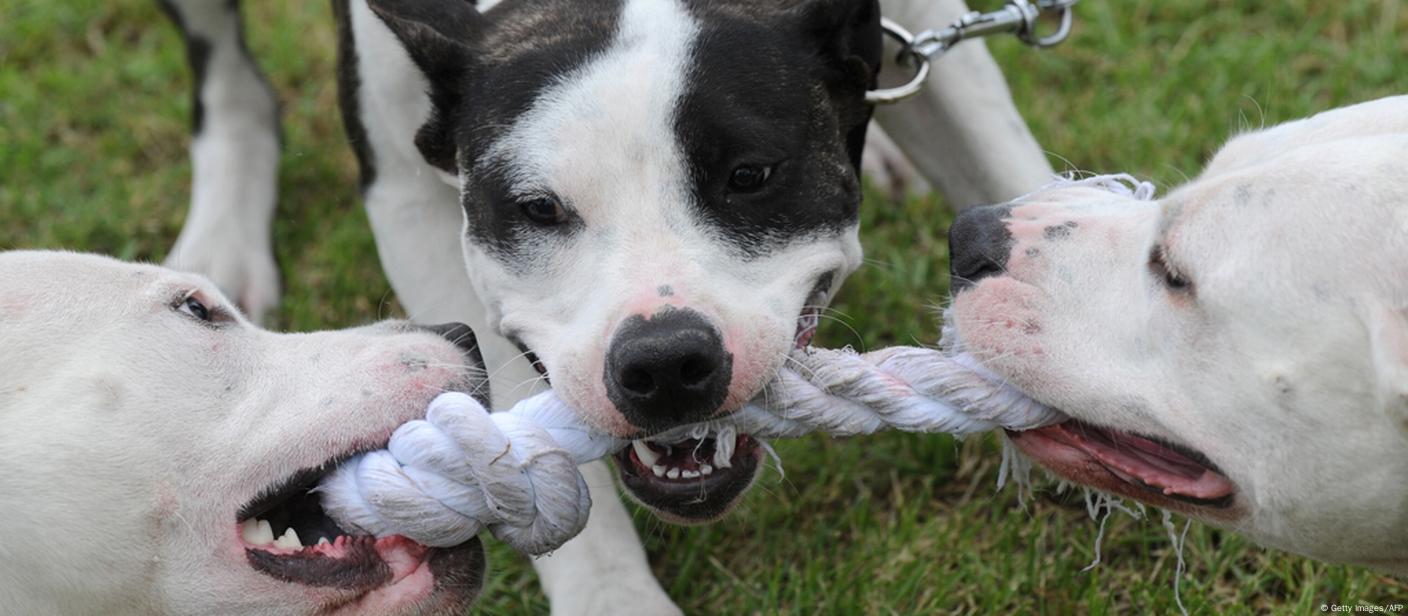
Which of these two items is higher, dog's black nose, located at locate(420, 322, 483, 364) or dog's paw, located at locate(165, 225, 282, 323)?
dog's black nose, located at locate(420, 322, 483, 364)

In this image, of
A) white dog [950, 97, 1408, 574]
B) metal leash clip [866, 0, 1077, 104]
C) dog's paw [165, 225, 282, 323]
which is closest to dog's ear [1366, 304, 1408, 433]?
white dog [950, 97, 1408, 574]

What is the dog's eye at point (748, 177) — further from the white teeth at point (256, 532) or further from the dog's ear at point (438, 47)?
the white teeth at point (256, 532)

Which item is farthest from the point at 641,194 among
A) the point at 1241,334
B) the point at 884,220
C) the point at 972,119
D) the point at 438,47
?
the point at 884,220

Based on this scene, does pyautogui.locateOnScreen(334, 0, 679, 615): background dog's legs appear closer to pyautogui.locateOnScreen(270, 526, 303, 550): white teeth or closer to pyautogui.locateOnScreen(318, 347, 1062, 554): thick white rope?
pyautogui.locateOnScreen(318, 347, 1062, 554): thick white rope

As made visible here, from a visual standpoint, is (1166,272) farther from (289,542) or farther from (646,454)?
(289,542)

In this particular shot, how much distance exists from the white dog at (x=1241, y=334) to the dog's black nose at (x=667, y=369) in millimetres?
513

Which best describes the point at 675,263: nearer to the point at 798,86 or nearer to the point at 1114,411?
the point at 798,86

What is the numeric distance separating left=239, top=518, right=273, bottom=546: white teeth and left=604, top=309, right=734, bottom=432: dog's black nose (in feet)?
2.20

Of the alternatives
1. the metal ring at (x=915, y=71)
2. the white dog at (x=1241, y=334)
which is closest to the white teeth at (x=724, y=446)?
the white dog at (x=1241, y=334)

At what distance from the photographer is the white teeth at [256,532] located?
9.27ft

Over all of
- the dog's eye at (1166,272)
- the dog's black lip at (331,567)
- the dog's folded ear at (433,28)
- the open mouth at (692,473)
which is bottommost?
the open mouth at (692,473)

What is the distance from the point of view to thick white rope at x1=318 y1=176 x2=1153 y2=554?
2.77 metres

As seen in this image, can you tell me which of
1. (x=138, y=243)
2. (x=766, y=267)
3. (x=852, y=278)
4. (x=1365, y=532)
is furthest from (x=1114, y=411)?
(x=138, y=243)

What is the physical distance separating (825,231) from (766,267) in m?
0.22
